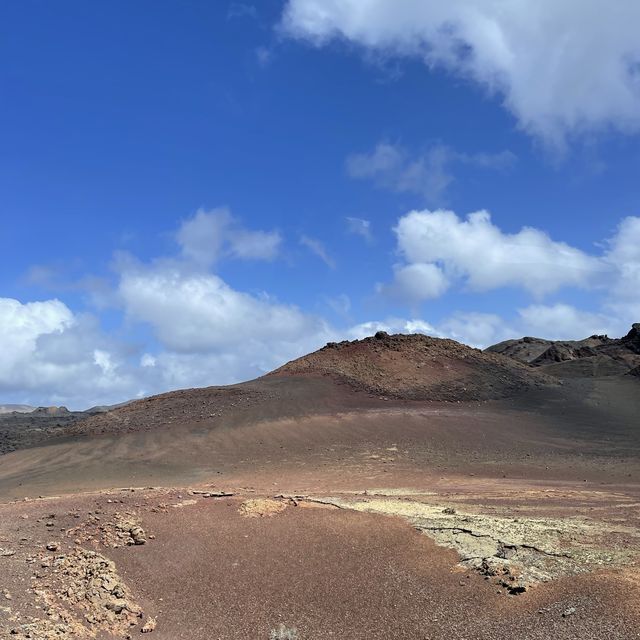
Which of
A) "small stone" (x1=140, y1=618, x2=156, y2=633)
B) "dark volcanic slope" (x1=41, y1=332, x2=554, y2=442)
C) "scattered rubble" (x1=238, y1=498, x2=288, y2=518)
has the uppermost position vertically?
"dark volcanic slope" (x1=41, y1=332, x2=554, y2=442)

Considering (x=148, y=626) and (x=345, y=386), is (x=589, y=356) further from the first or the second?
(x=148, y=626)

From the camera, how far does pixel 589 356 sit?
193 ft

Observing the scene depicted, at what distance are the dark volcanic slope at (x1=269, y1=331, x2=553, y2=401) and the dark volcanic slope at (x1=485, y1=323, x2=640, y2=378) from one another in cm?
1222

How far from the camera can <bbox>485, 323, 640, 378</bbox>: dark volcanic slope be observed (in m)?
51.3

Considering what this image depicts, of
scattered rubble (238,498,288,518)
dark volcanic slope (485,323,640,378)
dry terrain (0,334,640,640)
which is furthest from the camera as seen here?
dark volcanic slope (485,323,640,378)

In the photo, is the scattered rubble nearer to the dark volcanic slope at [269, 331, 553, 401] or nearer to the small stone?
the small stone

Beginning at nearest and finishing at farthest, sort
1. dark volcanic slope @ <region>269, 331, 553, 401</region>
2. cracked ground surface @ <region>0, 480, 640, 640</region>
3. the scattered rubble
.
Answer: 1. cracked ground surface @ <region>0, 480, 640, 640</region>
2. the scattered rubble
3. dark volcanic slope @ <region>269, 331, 553, 401</region>

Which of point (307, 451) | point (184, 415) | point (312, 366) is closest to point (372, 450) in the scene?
point (307, 451)

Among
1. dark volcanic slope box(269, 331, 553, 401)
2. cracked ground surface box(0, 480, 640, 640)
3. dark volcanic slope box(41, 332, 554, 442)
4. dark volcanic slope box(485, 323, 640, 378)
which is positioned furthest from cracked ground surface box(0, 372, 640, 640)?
dark volcanic slope box(485, 323, 640, 378)

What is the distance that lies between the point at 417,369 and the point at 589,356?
28760mm

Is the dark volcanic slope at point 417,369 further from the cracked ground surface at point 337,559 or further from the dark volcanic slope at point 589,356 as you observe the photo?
the cracked ground surface at point 337,559

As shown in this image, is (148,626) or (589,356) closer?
(148,626)

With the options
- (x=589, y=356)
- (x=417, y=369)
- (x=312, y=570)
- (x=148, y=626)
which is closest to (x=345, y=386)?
(x=417, y=369)

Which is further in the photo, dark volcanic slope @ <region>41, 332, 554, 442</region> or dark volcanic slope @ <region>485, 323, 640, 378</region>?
dark volcanic slope @ <region>485, 323, 640, 378</region>
